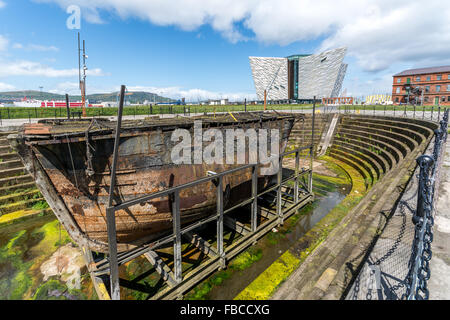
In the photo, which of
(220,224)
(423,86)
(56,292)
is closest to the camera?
(56,292)

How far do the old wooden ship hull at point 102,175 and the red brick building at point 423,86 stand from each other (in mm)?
55209

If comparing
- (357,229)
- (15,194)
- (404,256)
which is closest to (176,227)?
(404,256)

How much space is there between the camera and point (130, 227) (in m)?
5.85

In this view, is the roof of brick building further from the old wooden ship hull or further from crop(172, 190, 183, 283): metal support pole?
crop(172, 190, 183, 283): metal support pole

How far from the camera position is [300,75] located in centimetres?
7294

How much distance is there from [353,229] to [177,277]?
14.4 ft

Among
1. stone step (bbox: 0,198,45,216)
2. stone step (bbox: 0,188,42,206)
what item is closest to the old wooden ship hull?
stone step (bbox: 0,198,45,216)

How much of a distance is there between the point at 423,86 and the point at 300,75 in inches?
1270

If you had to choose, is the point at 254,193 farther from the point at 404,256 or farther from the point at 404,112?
the point at 404,112

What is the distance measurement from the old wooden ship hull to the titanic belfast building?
73.0 meters

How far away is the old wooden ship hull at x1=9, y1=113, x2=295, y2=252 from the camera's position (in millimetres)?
5059

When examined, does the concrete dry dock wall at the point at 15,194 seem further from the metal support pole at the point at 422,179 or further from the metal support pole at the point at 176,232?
the metal support pole at the point at 422,179
